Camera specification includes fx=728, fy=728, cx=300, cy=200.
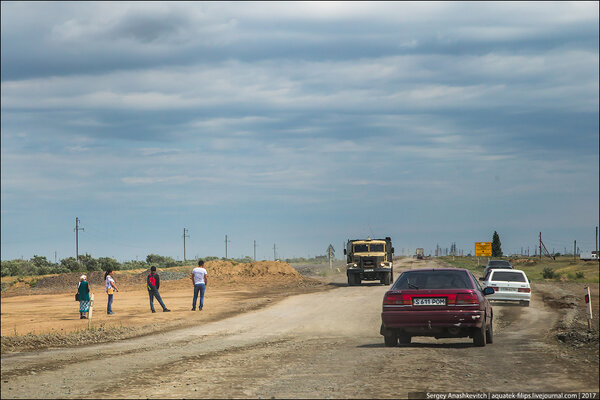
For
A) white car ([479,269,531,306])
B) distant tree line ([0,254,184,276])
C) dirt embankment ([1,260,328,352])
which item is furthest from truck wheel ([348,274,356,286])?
distant tree line ([0,254,184,276])

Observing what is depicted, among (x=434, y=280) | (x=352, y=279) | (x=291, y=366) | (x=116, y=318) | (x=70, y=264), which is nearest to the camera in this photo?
(x=291, y=366)

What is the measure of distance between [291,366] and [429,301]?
3574 millimetres

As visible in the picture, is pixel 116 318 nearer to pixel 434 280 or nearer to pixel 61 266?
pixel 434 280

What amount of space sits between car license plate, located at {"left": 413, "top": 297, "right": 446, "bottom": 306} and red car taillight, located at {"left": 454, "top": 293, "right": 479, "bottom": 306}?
0.89 feet

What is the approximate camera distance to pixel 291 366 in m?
12.3

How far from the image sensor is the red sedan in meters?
14.3

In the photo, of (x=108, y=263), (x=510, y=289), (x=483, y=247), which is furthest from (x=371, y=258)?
(x=108, y=263)

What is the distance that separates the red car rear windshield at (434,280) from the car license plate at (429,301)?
0.37 meters

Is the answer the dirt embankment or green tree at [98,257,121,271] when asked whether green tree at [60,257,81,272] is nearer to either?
green tree at [98,257,121,271]

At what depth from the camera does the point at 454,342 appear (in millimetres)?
16156

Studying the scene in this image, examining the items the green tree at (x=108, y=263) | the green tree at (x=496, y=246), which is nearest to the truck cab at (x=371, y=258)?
the green tree at (x=108, y=263)

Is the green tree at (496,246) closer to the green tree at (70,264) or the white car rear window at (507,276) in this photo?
the green tree at (70,264)

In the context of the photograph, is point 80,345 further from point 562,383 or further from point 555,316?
point 555,316

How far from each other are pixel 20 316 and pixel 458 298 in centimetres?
2272
